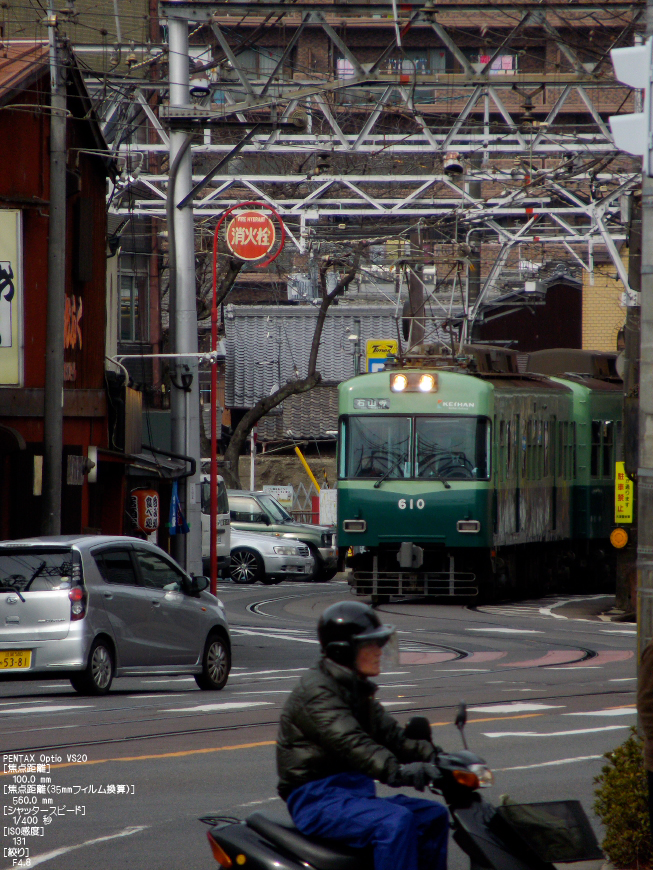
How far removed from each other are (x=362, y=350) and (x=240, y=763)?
4537 centimetres

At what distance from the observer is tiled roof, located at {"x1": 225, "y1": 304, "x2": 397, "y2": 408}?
53.7m

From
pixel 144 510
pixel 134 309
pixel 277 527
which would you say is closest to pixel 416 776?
pixel 144 510

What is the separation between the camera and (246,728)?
1129 centimetres

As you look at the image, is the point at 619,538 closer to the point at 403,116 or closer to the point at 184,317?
the point at 184,317

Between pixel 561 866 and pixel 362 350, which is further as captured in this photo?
pixel 362 350

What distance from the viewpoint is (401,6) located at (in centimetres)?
2025

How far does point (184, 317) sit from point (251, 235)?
24.8 ft

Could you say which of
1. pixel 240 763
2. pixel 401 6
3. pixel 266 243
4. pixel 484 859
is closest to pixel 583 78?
pixel 401 6

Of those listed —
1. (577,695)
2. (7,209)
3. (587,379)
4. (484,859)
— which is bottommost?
(577,695)

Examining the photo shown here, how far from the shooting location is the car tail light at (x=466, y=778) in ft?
15.6

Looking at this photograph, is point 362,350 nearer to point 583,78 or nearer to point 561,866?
point 583,78

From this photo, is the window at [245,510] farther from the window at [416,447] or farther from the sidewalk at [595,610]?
the window at [416,447]

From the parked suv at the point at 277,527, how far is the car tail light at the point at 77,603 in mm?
18839

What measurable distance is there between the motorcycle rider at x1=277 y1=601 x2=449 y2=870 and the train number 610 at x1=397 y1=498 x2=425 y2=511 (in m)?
18.7
